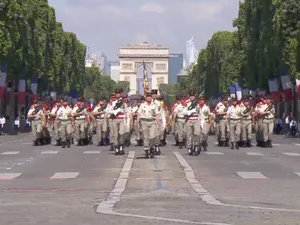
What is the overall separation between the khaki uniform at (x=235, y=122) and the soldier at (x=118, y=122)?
271 inches

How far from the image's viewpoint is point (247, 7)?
89000 millimetres

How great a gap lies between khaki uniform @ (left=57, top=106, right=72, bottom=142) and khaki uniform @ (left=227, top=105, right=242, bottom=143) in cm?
613

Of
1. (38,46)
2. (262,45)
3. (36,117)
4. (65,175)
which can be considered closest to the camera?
(65,175)

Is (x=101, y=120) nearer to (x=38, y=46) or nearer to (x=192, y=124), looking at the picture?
(x=192, y=124)

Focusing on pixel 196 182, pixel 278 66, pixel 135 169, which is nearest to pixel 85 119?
pixel 135 169

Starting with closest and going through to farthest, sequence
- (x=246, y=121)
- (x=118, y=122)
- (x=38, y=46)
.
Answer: (x=118, y=122) → (x=246, y=121) → (x=38, y=46)

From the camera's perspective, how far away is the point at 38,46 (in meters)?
87.8

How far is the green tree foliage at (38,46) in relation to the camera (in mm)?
70125

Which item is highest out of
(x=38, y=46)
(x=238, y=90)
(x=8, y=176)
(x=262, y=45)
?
(x=38, y=46)

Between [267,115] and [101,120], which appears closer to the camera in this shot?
[267,115]

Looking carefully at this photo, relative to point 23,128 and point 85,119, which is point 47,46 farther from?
point 85,119

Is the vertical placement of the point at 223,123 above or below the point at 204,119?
below

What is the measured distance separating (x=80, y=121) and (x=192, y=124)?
985cm

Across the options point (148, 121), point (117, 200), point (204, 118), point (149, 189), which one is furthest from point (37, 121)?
point (117, 200)
